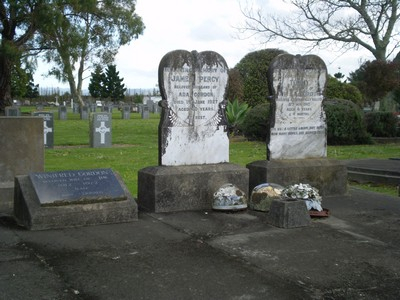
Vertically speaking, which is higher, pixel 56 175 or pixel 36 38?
pixel 36 38

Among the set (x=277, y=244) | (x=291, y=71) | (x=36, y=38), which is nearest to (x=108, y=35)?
(x=36, y=38)

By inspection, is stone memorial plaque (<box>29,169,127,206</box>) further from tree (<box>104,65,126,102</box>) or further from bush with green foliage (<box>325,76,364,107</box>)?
tree (<box>104,65,126,102</box>)

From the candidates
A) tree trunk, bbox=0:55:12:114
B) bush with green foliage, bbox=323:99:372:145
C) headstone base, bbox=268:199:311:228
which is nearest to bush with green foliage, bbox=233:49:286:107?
bush with green foliage, bbox=323:99:372:145

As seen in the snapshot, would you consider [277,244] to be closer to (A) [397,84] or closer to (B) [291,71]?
(B) [291,71]

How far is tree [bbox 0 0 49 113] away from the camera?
27203 mm

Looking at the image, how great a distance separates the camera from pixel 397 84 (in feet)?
113

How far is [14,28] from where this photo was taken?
29953 mm

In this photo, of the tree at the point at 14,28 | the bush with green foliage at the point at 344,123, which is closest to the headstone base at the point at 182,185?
the bush with green foliage at the point at 344,123

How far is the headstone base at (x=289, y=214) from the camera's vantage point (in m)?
5.72

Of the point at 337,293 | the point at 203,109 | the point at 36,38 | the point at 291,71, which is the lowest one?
the point at 337,293

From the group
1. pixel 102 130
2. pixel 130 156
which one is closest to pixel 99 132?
pixel 102 130

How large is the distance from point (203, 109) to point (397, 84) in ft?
101

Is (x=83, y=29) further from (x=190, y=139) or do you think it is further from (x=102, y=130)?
(x=190, y=139)

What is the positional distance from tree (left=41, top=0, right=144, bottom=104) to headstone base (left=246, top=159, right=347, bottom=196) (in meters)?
22.4
